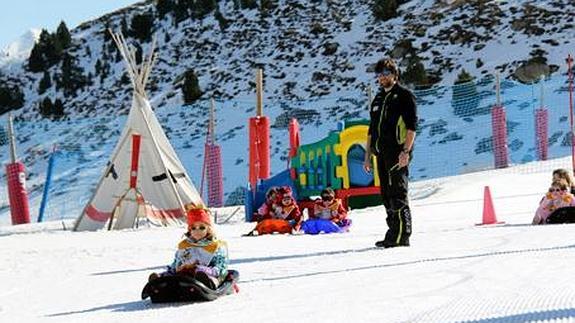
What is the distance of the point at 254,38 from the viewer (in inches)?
1307

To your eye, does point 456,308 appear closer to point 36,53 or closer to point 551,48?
point 551,48

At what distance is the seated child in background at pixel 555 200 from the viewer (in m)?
8.77

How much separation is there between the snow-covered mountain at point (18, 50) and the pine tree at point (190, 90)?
35.6 ft

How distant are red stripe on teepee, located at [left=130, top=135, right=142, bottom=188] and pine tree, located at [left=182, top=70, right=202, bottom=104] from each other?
53.5 ft

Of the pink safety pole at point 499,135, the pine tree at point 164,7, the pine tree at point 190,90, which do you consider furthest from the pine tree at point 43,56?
the pink safety pole at point 499,135

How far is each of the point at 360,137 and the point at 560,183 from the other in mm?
4675

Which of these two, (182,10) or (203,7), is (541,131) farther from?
(182,10)

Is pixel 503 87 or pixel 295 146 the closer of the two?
pixel 295 146

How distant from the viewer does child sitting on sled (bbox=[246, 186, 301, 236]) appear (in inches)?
394

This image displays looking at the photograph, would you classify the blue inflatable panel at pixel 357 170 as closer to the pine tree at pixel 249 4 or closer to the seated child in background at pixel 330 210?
the seated child in background at pixel 330 210

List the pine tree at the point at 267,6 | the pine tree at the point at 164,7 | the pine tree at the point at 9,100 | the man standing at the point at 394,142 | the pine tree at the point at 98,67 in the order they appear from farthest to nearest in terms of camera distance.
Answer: the pine tree at the point at 164,7
the pine tree at the point at 267,6
the pine tree at the point at 98,67
the pine tree at the point at 9,100
the man standing at the point at 394,142


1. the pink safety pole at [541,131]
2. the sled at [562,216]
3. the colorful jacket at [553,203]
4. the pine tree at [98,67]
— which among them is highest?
the pine tree at [98,67]

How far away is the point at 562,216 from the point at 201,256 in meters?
4.57

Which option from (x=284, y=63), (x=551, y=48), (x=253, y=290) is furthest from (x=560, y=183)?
(x=284, y=63)
